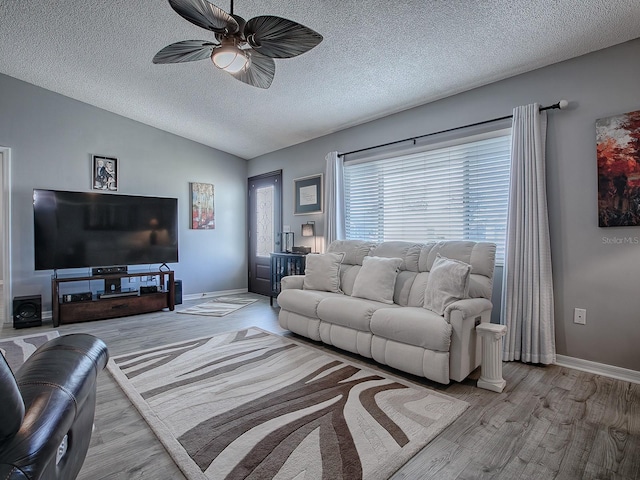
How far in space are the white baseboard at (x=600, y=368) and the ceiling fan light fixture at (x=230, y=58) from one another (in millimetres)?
3396

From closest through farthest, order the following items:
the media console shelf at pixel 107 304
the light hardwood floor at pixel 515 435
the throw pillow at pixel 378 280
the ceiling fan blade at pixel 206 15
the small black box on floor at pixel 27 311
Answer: the light hardwood floor at pixel 515 435
the ceiling fan blade at pixel 206 15
the throw pillow at pixel 378 280
the small black box on floor at pixel 27 311
the media console shelf at pixel 107 304

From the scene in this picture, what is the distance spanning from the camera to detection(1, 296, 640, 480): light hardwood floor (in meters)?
1.62

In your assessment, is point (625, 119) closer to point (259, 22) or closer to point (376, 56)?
point (376, 56)

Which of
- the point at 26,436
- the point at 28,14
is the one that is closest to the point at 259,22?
the point at 26,436

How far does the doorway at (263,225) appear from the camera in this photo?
602cm

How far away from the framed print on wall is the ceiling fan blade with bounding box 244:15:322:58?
4.09m

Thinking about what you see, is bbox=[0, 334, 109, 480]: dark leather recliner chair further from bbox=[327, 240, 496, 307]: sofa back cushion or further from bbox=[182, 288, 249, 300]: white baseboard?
bbox=[182, 288, 249, 300]: white baseboard

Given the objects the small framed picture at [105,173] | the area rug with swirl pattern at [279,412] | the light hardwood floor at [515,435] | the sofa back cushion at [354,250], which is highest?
the small framed picture at [105,173]

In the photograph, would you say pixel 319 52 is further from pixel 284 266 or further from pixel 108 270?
pixel 108 270

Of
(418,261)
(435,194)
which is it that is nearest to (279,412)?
(418,261)

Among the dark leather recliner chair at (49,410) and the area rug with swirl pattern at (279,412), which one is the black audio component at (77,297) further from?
the dark leather recliner chair at (49,410)

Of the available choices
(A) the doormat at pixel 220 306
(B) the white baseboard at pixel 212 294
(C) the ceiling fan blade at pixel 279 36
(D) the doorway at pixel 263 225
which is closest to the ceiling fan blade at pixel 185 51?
(C) the ceiling fan blade at pixel 279 36

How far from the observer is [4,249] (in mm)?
4371

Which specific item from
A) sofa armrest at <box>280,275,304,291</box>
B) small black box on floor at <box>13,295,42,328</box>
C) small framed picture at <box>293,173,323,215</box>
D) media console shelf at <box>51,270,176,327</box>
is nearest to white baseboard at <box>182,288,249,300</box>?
media console shelf at <box>51,270,176,327</box>
